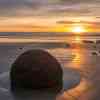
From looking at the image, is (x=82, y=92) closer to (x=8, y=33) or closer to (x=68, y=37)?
(x=68, y=37)

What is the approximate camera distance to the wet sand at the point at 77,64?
8.73 meters

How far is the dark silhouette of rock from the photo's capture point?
8.90 metres

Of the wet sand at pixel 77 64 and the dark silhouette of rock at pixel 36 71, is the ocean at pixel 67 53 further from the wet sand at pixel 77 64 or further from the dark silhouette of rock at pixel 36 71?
the dark silhouette of rock at pixel 36 71

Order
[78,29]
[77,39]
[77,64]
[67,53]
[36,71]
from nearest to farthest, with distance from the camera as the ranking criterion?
1. [36,71]
2. [77,64]
3. [67,53]
4. [77,39]
5. [78,29]

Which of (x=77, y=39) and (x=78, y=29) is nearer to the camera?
(x=77, y=39)

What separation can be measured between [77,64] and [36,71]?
2.62 meters

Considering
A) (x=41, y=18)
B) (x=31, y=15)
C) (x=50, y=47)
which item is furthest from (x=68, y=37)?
(x=31, y=15)

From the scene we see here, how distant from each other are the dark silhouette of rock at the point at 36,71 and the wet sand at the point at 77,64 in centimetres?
45

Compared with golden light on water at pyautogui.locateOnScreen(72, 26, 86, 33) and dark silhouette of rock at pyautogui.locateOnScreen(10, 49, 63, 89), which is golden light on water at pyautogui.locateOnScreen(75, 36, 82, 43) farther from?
dark silhouette of rock at pyautogui.locateOnScreen(10, 49, 63, 89)

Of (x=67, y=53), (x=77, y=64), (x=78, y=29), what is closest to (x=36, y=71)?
(x=77, y=64)

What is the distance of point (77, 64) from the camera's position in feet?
37.1

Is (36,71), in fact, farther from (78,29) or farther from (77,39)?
(78,29)

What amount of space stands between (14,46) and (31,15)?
23.5 feet

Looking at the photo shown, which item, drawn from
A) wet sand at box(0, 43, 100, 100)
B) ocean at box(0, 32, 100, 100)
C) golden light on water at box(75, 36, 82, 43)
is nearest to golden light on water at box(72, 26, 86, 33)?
ocean at box(0, 32, 100, 100)
